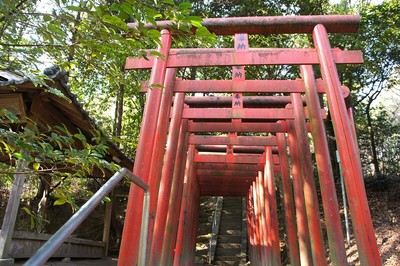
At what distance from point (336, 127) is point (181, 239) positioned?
20.0ft

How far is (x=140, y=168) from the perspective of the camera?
367 cm

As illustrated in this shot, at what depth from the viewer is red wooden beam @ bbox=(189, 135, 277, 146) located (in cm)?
777

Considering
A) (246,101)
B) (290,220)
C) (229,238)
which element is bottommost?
(229,238)

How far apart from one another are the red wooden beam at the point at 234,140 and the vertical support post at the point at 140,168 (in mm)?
3744

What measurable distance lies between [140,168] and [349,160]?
2202 millimetres

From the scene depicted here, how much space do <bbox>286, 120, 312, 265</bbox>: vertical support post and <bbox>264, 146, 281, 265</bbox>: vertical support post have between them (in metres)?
1.82

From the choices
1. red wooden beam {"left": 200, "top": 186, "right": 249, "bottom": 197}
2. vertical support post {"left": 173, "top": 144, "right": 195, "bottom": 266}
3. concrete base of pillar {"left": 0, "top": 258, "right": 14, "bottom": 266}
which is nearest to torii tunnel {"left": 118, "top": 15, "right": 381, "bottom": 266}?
vertical support post {"left": 173, "top": 144, "right": 195, "bottom": 266}

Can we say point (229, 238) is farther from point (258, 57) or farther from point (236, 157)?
point (258, 57)

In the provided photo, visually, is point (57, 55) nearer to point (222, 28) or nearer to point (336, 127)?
point (222, 28)

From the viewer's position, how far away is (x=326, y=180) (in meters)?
4.36

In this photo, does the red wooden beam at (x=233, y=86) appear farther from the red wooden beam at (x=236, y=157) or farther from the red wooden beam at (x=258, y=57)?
the red wooden beam at (x=236, y=157)

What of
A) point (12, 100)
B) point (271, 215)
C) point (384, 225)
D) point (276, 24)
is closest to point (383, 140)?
point (384, 225)

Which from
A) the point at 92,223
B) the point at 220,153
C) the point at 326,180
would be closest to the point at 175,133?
the point at 326,180

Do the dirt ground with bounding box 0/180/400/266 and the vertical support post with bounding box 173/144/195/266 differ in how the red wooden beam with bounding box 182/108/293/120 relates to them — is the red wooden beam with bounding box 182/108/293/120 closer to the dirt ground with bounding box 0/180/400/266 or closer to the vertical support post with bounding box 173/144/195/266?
the vertical support post with bounding box 173/144/195/266
